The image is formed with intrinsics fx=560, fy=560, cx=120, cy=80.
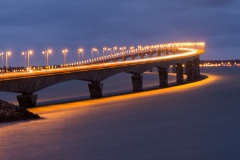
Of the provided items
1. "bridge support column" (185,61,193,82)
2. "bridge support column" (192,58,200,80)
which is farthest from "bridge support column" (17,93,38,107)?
"bridge support column" (192,58,200,80)

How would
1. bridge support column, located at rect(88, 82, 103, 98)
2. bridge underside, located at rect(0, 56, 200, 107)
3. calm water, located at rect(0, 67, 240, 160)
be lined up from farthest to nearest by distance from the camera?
bridge support column, located at rect(88, 82, 103, 98), bridge underside, located at rect(0, 56, 200, 107), calm water, located at rect(0, 67, 240, 160)

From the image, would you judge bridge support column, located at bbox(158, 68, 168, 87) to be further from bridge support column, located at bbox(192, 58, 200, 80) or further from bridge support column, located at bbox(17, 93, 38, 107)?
bridge support column, located at bbox(17, 93, 38, 107)

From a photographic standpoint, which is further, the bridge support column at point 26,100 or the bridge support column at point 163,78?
the bridge support column at point 163,78

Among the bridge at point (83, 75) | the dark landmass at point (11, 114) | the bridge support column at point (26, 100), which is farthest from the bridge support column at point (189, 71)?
the dark landmass at point (11, 114)

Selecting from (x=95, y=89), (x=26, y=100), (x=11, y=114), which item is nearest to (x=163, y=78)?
(x=95, y=89)

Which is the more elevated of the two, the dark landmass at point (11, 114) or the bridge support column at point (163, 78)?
the dark landmass at point (11, 114)

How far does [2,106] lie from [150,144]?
55.7 ft

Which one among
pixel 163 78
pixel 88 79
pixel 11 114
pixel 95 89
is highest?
pixel 88 79

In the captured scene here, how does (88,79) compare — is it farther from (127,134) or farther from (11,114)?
(127,134)

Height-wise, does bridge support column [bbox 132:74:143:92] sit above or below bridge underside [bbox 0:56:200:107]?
below

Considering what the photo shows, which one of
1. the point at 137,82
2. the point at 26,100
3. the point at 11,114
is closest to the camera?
the point at 11,114

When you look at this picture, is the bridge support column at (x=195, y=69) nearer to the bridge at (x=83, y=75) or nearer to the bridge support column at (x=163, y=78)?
the bridge at (x=83, y=75)

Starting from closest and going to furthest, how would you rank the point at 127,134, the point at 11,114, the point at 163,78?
the point at 127,134 < the point at 11,114 < the point at 163,78

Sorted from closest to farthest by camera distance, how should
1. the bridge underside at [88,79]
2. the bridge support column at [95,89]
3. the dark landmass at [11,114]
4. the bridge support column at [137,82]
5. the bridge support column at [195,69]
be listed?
the dark landmass at [11,114]
the bridge underside at [88,79]
the bridge support column at [95,89]
the bridge support column at [137,82]
the bridge support column at [195,69]
